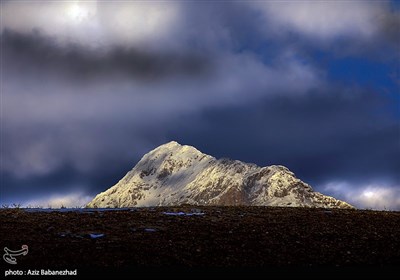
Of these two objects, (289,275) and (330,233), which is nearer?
(289,275)

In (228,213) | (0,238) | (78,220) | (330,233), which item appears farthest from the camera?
(228,213)

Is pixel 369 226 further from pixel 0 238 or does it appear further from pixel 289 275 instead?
pixel 0 238

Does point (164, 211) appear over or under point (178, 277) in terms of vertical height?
over

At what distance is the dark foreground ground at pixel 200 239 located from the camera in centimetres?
1736

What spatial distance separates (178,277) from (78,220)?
8605 mm

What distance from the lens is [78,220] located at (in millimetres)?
23094

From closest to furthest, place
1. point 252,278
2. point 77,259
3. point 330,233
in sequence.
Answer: point 252,278 → point 77,259 → point 330,233

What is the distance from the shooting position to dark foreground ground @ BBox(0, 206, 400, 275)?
57.0 feet

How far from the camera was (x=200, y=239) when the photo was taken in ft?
65.9

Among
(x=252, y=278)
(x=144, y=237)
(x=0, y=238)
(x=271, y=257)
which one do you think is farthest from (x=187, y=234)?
(x=0, y=238)

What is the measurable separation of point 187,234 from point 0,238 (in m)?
7.20

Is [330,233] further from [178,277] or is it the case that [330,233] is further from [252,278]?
[178,277]

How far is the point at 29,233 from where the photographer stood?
20734 millimetres

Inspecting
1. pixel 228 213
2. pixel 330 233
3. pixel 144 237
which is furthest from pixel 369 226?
pixel 144 237
